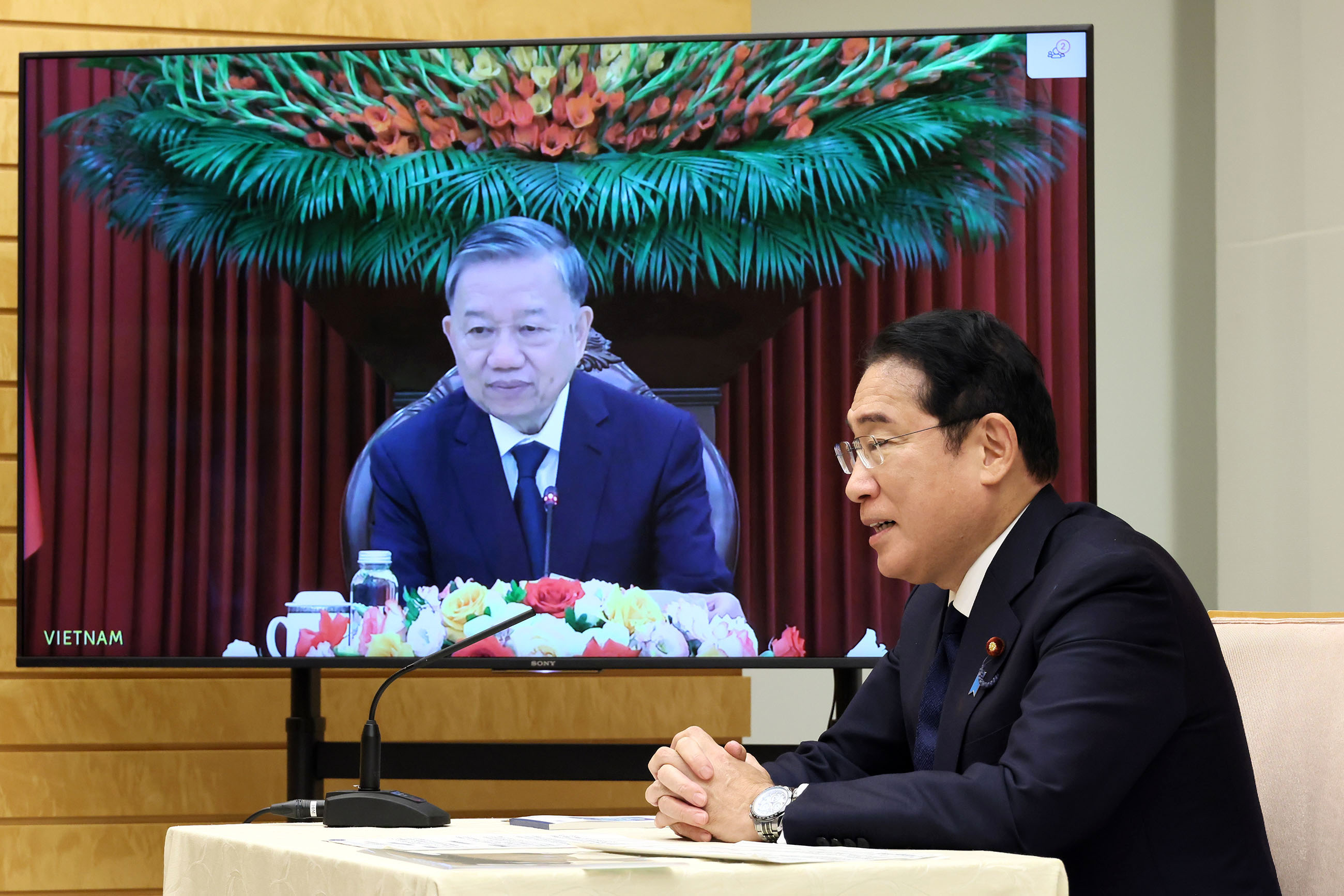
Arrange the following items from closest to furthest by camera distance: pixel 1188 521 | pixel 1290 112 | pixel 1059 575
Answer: pixel 1059 575 < pixel 1290 112 < pixel 1188 521

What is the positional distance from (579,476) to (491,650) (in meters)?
0.40

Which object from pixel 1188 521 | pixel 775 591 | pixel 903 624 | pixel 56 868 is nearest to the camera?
pixel 903 624

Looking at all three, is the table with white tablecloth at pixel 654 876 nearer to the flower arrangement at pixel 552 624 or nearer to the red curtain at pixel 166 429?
the flower arrangement at pixel 552 624

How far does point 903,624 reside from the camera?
191 centimetres

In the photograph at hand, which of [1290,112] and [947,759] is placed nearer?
[947,759]

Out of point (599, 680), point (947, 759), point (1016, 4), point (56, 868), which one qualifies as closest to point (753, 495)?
point (599, 680)

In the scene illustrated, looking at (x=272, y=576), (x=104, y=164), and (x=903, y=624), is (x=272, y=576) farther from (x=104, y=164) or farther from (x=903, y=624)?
(x=903, y=624)

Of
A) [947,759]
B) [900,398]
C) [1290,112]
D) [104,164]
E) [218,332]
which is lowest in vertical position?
[947,759]

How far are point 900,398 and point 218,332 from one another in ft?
5.83

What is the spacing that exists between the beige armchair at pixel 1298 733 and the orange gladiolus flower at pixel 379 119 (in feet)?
6.42

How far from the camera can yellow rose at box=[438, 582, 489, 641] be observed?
9.23 feet

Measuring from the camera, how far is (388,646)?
2814 millimetres

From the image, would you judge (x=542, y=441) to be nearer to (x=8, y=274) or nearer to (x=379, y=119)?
(x=379, y=119)

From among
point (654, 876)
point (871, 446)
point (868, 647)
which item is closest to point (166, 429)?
point (868, 647)
